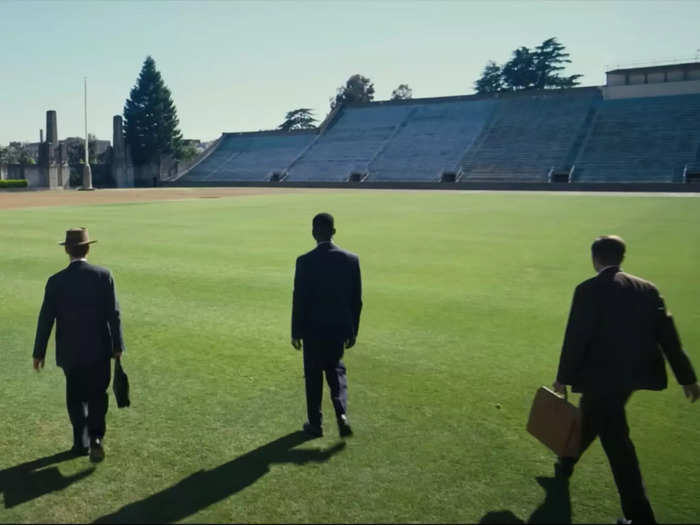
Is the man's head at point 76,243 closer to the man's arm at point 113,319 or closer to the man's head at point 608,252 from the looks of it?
the man's arm at point 113,319

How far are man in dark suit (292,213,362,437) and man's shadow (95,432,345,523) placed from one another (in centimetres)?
32

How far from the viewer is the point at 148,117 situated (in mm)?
79625

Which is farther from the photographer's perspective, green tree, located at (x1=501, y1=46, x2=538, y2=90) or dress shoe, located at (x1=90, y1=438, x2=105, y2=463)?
green tree, located at (x1=501, y1=46, x2=538, y2=90)

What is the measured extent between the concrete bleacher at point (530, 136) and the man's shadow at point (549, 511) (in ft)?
187

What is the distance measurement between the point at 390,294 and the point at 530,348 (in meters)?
3.56

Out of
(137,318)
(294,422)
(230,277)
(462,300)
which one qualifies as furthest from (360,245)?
(294,422)

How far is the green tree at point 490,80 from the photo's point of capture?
9950 centimetres

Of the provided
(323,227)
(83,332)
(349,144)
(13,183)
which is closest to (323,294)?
(323,227)

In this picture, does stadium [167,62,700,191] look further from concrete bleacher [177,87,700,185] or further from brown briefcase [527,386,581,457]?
brown briefcase [527,386,581,457]

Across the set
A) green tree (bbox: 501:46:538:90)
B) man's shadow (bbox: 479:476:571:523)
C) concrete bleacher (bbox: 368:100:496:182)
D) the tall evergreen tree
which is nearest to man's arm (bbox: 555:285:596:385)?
man's shadow (bbox: 479:476:571:523)

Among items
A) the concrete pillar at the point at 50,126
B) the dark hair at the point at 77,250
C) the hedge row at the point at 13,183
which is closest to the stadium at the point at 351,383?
the dark hair at the point at 77,250

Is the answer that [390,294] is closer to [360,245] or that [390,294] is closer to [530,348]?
[530,348]

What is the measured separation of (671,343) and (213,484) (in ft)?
11.0

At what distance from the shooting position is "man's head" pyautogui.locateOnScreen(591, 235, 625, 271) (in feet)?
13.4
